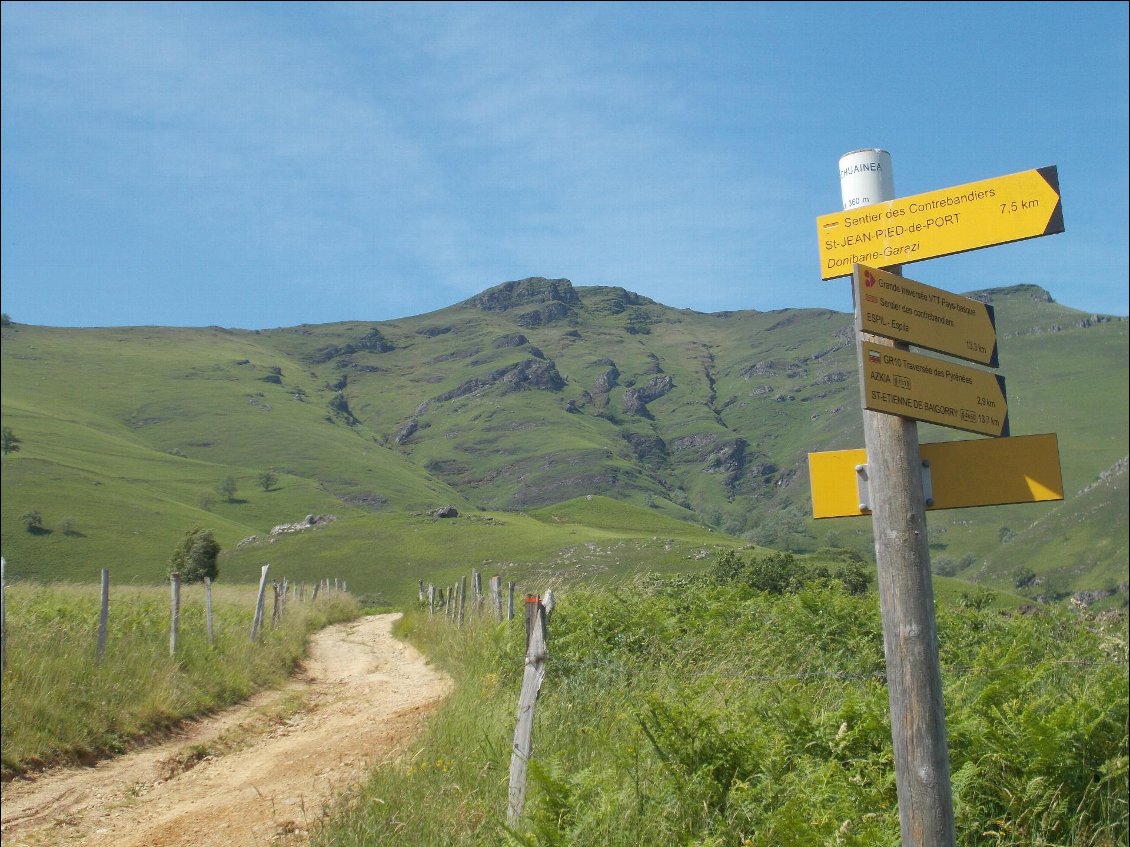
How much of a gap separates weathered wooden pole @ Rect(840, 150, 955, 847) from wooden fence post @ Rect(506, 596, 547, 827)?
2991 millimetres

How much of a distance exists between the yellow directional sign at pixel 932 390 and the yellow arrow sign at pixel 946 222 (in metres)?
0.56

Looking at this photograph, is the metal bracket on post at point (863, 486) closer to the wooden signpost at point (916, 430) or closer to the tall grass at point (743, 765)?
the wooden signpost at point (916, 430)

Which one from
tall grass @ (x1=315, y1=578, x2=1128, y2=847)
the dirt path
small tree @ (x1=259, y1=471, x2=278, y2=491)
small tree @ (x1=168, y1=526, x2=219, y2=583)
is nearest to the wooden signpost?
tall grass @ (x1=315, y1=578, x2=1128, y2=847)

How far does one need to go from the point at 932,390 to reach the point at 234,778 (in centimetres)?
887

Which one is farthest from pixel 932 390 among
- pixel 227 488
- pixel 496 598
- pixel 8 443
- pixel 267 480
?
pixel 267 480

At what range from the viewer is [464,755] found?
807 centimetres

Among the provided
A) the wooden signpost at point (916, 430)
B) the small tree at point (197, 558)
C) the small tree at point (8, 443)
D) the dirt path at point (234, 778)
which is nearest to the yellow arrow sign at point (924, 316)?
the wooden signpost at point (916, 430)

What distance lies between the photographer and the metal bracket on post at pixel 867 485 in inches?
159

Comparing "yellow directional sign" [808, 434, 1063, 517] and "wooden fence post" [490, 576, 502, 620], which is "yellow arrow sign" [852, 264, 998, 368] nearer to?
"yellow directional sign" [808, 434, 1063, 517]

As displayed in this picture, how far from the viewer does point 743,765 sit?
20.5 feet

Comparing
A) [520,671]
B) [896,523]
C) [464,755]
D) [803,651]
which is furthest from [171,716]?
[896,523]

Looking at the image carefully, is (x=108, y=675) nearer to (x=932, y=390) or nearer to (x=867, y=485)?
(x=867, y=485)

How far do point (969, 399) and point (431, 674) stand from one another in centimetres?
1439

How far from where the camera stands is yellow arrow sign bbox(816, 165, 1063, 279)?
4008 mm
